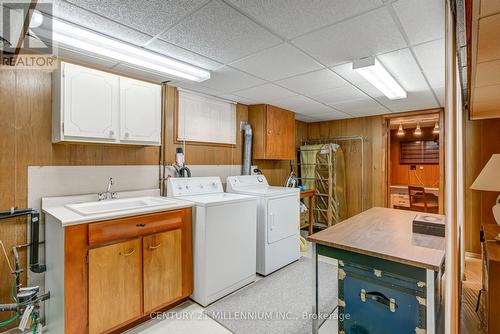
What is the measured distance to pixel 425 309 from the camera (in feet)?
4.52

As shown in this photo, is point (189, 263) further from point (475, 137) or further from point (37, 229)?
point (475, 137)

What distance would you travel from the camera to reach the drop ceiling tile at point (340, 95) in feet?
10.1

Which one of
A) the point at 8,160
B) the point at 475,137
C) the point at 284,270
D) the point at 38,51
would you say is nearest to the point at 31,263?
the point at 8,160

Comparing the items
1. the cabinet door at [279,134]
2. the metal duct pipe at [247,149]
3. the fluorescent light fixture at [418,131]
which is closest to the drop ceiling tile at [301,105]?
the cabinet door at [279,134]

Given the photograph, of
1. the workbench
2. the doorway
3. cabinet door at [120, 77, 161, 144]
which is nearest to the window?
cabinet door at [120, 77, 161, 144]

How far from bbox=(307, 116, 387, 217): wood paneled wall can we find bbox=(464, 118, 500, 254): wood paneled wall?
1159mm

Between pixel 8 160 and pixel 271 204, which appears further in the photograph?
pixel 271 204

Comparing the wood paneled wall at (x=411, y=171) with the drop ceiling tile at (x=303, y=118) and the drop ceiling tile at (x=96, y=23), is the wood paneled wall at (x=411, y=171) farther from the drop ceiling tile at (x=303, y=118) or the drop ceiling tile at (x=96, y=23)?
the drop ceiling tile at (x=96, y=23)

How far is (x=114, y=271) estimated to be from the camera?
189 cm

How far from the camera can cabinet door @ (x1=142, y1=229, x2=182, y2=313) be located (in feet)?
6.83

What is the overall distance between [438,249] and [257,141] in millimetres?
2761

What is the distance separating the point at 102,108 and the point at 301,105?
2.76 meters

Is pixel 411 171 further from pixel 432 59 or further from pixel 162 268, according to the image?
pixel 162 268

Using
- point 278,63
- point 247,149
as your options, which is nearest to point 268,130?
point 247,149
